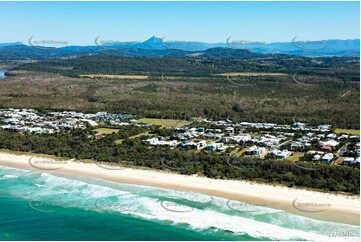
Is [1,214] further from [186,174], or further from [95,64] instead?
[95,64]

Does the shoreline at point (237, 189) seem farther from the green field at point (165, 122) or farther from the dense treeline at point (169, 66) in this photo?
the dense treeline at point (169, 66)

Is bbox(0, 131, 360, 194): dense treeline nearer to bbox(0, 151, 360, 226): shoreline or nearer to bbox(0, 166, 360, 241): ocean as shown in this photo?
bbox(0, 151, 360, 226): shoreline

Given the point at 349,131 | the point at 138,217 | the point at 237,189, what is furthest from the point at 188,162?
the point at 349,131

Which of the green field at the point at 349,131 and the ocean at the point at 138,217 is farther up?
the green field at the point at 349,131

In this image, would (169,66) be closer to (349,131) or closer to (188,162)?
(349,131)

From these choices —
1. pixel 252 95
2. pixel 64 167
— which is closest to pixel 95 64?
pixel 252 95

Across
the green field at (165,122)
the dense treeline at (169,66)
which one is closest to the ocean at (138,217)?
the green field at (165,122)
